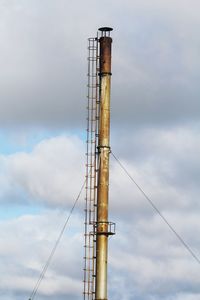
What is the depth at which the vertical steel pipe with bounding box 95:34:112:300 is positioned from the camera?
48594 millimetres

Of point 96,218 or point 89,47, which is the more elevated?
point 89,47

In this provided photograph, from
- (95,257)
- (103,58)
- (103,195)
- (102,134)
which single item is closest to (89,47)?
(103,58)

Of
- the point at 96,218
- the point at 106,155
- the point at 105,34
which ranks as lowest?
the point at 96,218

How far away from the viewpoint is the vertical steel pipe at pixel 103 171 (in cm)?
4859

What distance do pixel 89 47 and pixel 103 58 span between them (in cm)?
117

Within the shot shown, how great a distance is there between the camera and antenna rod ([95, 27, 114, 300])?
160 ft

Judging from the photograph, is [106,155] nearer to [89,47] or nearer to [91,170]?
[91,170]

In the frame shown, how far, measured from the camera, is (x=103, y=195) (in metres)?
Answer: 49.2

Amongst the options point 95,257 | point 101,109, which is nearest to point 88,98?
point 101,109

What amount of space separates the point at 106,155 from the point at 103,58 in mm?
5699

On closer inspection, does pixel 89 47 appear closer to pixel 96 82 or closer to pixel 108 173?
pixel 96 82

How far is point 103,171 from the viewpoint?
4978 centimetres

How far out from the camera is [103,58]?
5088 centimetres

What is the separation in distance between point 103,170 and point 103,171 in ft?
0.19
